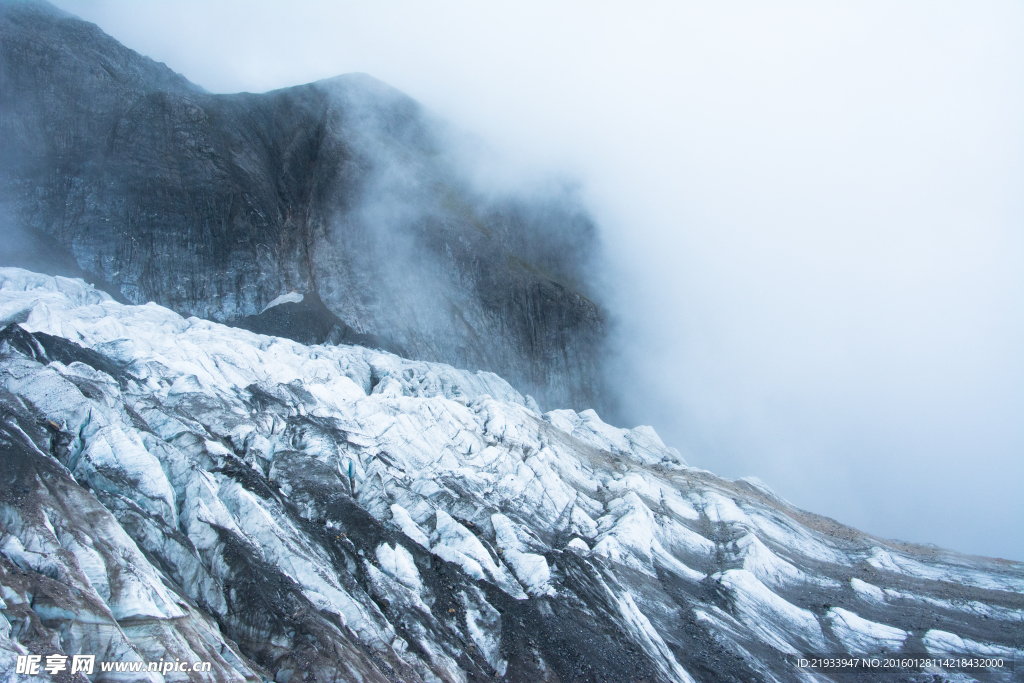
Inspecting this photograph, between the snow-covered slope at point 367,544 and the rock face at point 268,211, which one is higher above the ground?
the rock face at point 268,211

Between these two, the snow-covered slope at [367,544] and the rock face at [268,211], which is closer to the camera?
the snow-covered slope at [367,544]

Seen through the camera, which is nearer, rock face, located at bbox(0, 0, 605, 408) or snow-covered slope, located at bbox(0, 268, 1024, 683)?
snow-covered slope, located at bbox(0, 268, 1024, 683)

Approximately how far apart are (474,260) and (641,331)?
40811 millimetres

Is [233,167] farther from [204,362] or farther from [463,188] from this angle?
[204,362]

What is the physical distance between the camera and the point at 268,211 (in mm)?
92438

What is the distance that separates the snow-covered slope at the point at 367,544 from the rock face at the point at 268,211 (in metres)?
17.1

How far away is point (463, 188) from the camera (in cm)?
11544

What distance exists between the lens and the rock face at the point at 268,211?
3135 inches

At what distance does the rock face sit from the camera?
3135 inches

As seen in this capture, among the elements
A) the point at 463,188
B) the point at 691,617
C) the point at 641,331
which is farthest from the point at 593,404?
the point at 691,617

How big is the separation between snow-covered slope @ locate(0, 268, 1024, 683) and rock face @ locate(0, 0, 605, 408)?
1709 cm

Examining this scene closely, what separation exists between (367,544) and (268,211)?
242 feet

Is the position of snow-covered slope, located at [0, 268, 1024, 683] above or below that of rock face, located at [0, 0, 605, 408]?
below

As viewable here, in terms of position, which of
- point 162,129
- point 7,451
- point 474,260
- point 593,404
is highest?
point 162,129
